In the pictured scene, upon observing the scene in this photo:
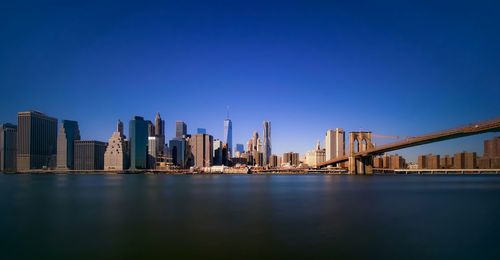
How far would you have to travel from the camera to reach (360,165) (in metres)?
126

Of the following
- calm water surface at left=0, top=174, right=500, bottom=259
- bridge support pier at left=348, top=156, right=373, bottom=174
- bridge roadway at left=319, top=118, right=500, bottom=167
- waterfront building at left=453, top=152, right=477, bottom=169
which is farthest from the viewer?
waterfront building at left=453, top=152, right=477, bottom=169

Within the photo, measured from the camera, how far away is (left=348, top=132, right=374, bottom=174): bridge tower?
12289 centimetres

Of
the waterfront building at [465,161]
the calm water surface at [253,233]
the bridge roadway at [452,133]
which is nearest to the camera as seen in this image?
the calm water surface at [253,233]

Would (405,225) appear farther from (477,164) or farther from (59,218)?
(477,164)

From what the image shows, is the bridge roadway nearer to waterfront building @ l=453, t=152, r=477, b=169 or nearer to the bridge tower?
the bridge tower

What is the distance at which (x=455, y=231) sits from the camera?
2095 centimetres

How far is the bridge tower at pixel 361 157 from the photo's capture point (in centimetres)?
12289

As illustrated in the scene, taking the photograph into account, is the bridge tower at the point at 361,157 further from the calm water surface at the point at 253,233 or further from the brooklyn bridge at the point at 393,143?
the calm water surface at the point at 253,233

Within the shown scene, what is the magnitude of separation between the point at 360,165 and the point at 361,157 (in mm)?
6470

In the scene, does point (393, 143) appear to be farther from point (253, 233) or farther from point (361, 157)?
point (253, 233)

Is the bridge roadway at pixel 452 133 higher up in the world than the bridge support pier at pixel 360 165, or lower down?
higher up

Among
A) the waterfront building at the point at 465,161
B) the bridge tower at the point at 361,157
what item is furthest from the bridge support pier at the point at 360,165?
the waterfront building at the point at 465,161

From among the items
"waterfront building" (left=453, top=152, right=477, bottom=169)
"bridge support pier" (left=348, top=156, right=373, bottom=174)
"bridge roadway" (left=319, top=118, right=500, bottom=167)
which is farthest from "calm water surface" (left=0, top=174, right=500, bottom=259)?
"waterfront building" (left=453, top=152, right=477, bottom=169)

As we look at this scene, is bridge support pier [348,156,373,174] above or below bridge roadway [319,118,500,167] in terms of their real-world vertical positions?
below
